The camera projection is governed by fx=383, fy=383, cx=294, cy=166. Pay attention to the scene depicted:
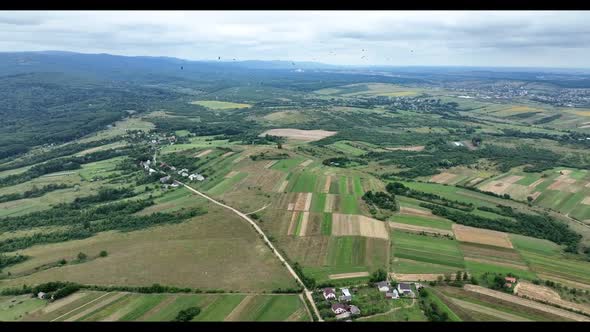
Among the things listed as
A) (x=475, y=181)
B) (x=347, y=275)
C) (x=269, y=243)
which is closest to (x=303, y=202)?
(x=269, y=243)

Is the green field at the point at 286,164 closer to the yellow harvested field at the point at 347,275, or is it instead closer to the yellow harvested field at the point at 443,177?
the yellow harvested field at the point at 443,177

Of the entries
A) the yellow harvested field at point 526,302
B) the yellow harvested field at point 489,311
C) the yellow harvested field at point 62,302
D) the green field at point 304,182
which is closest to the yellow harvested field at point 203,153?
the green field at point 304,182

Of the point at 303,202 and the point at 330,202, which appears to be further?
the point at 303,202

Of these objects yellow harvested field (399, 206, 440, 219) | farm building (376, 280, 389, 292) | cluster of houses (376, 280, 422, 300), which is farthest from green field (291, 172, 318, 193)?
cluster of houses (376, 280, 422, 300)

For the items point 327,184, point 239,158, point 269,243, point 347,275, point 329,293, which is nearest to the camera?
point 329,293

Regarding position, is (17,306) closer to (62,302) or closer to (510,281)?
(62,302)

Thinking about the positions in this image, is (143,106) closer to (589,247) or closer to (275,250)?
(275,250)
